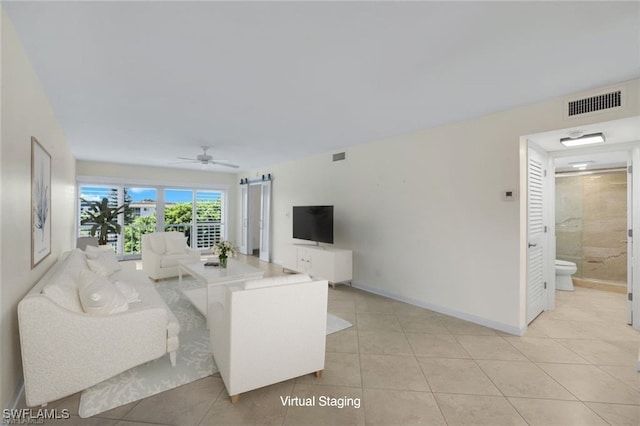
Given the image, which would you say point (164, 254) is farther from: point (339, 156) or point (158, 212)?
point (339, 156)

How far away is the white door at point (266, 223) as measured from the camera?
7.33 m

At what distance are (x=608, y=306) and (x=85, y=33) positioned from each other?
658 cm

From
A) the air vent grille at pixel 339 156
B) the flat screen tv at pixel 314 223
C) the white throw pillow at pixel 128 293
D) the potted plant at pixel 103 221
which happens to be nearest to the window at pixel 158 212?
the potted plant at pixel 103 221

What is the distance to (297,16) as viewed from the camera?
65.5 inches

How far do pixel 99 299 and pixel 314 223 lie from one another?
3.71 m

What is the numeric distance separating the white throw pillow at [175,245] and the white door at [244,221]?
2.82 metres

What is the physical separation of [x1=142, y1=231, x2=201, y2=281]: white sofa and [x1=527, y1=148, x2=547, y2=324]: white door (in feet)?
17.0

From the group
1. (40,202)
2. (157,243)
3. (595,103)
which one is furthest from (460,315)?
(157,243)

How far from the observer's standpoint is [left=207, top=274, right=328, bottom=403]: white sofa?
A: 1.94 meters

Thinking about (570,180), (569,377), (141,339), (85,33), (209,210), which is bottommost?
(569,377)

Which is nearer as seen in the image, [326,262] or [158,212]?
[326,262]

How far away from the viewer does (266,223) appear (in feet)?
24.5

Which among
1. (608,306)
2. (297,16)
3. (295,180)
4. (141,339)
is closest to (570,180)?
(608,306)

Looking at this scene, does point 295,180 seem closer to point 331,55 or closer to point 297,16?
point 331,55
